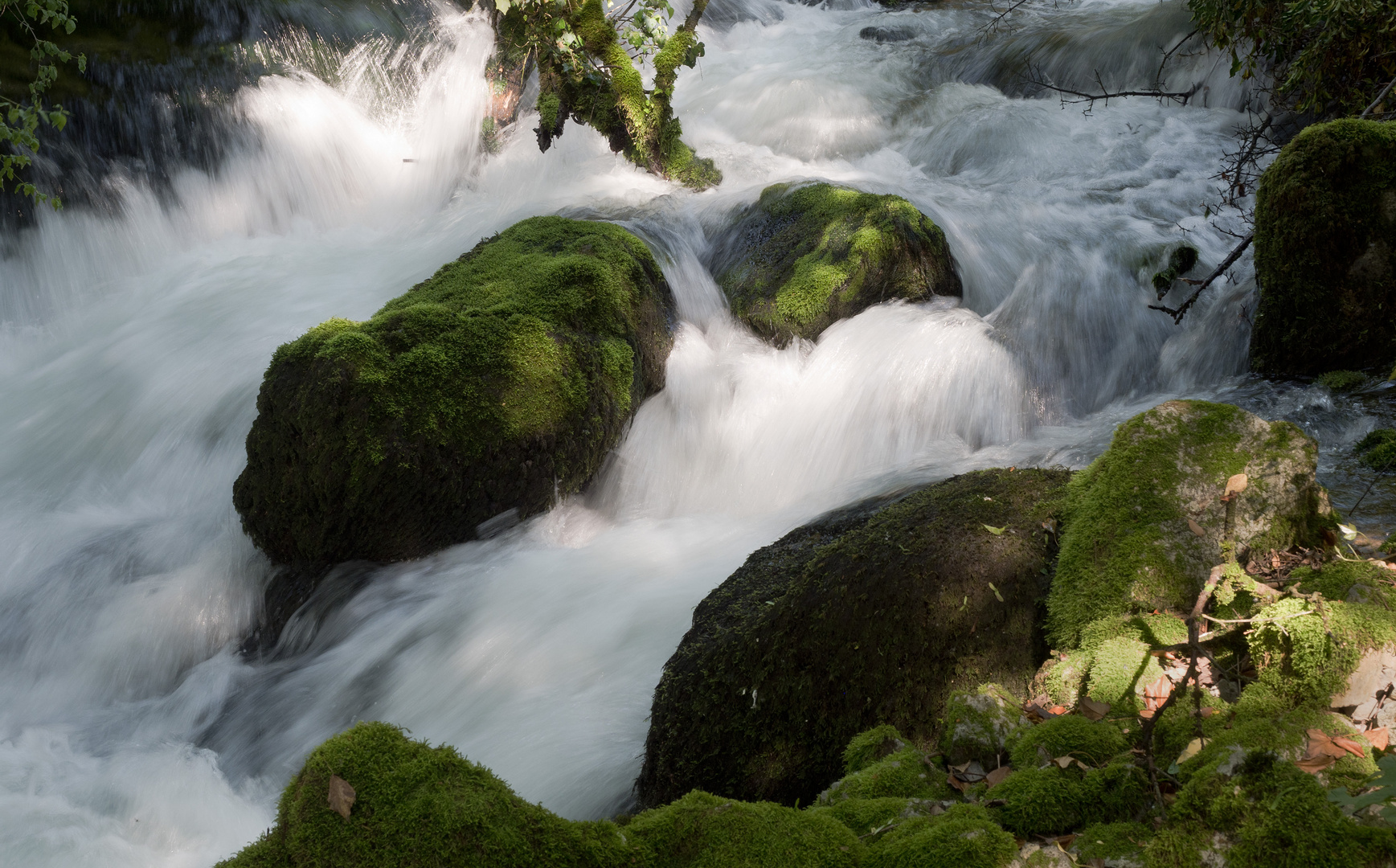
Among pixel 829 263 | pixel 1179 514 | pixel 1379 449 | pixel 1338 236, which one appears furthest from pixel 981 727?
pixel 829 263

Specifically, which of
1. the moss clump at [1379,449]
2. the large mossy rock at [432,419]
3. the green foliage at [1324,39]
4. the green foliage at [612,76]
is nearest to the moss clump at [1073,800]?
the moss clump at [1379,449]

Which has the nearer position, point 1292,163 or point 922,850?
point 922,850

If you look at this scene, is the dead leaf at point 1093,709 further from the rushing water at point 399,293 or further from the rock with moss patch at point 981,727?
the rushing water at point 399,293

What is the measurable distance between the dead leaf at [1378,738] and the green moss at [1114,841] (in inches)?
25.0

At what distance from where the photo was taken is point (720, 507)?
6188 mm

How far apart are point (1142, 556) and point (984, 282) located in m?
5.48

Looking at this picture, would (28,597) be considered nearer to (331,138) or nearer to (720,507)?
(720,507)

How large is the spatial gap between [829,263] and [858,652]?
476 centimetres

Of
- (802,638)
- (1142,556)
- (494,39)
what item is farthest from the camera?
(494,39)

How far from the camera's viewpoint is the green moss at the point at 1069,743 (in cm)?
240

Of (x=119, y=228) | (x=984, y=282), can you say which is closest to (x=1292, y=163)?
(x=984, y=282)

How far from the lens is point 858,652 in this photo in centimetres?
321

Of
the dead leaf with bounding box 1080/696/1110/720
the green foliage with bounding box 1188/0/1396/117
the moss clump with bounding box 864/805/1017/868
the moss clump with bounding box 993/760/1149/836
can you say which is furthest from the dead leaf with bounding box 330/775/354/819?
the green foliage with bounding box 1188/0/1396/117

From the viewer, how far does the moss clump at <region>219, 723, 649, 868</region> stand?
1.83m
